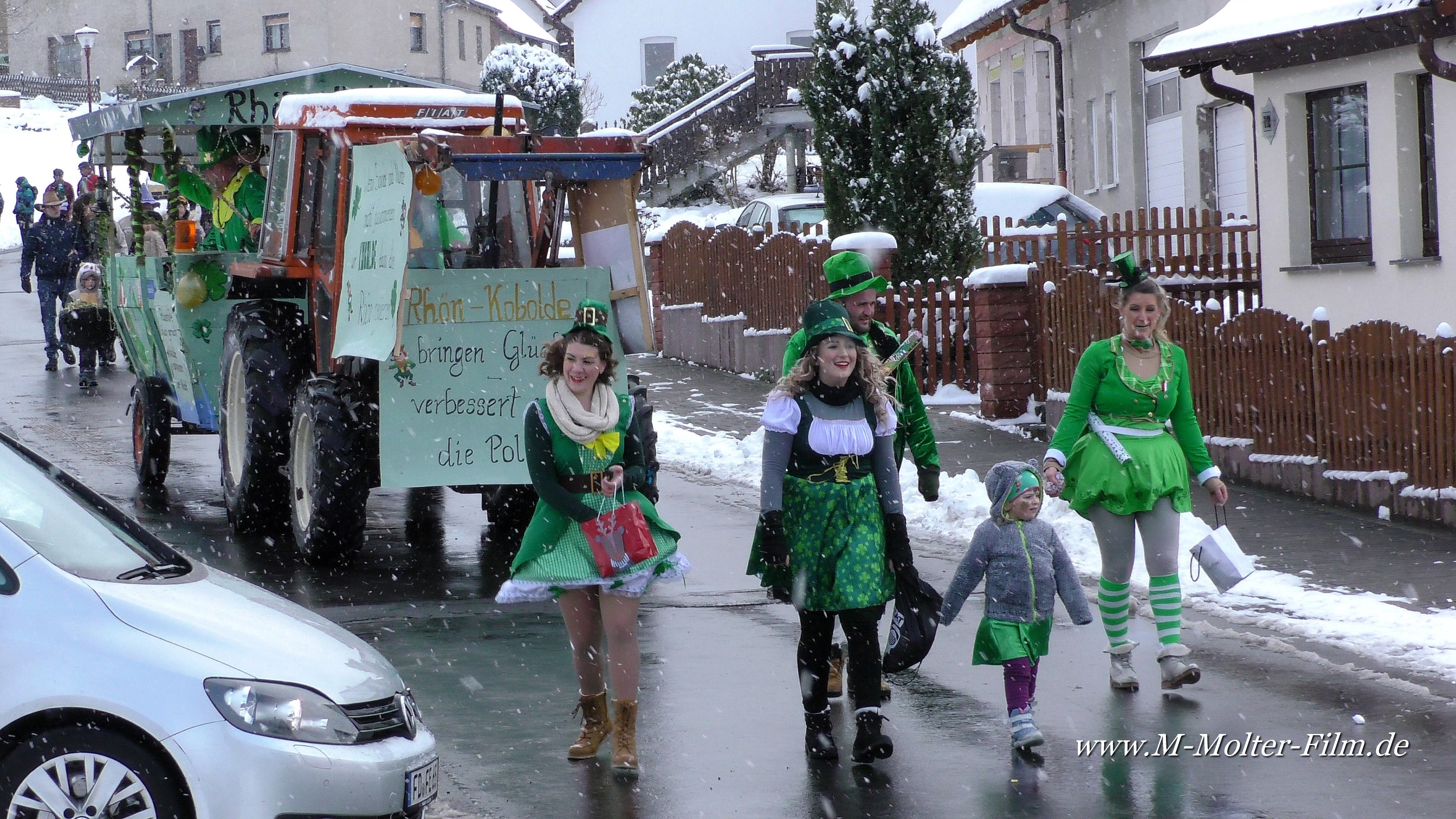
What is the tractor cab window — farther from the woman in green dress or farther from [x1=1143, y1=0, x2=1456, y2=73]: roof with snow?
[x1=1143, y1=0, x2=1456, y2=73]: roof with snow

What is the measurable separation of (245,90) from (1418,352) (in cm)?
772

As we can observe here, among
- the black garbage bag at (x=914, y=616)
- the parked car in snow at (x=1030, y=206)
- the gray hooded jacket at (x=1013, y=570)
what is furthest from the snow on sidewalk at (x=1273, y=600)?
the parked car in snow at (x=1030, y=206)

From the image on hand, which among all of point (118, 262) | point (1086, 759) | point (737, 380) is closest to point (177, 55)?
point (737, 380)

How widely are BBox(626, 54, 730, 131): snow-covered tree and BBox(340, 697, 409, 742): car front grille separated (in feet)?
121

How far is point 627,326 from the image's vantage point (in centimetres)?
972

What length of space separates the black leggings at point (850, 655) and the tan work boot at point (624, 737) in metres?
0.63

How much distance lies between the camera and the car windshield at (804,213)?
23781 millimetres

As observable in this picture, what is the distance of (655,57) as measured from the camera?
2047 inches

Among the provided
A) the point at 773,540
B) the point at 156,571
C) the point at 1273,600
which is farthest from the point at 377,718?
the point at 1273,600

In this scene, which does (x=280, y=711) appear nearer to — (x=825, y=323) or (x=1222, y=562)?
(x=825, y=323)

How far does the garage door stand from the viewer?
2070 centimetres

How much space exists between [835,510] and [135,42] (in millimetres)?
67028

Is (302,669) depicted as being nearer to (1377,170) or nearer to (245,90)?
(245,90)

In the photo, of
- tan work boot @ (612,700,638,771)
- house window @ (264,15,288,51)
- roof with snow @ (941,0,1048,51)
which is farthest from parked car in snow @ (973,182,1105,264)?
house window @ (264,15,288,51)
